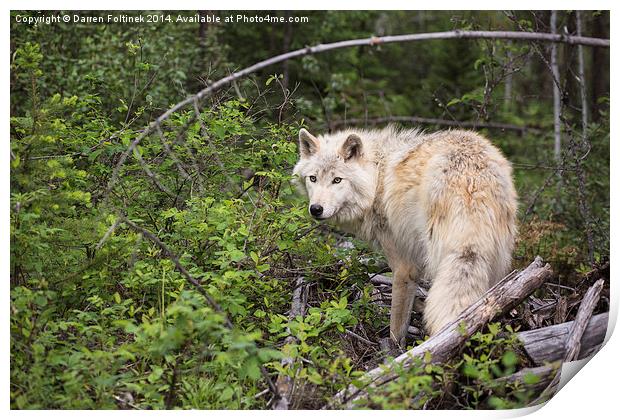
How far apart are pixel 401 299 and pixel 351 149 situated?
4.73 feet

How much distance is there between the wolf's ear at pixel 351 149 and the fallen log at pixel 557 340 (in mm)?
2216

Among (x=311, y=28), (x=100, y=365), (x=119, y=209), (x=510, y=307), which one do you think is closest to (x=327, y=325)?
(x=510, y=307)

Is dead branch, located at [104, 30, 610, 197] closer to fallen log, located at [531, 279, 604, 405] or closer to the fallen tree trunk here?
the fallen tree trunk

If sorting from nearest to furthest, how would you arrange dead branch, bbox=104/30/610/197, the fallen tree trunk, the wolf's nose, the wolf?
dead branch, bbox=104/30/610/197 → the fallen tree trunk → the wolf → the wolf's nose

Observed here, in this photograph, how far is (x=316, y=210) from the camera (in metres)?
5.50

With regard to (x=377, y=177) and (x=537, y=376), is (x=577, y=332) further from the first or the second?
(x=377, y=177)

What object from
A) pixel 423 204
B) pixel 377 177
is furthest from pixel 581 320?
pixel 377 177

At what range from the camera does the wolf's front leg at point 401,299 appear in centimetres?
552

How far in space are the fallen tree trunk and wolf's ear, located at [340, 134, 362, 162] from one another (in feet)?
6.19

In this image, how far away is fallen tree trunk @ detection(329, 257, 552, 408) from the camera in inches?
161

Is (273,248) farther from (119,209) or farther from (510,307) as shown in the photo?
(510,307)

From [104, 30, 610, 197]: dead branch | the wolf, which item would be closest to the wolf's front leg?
the wolf

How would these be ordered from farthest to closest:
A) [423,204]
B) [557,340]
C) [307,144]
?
[307,144] → [423,204] → [557,340]

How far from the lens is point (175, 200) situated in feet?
19.3
